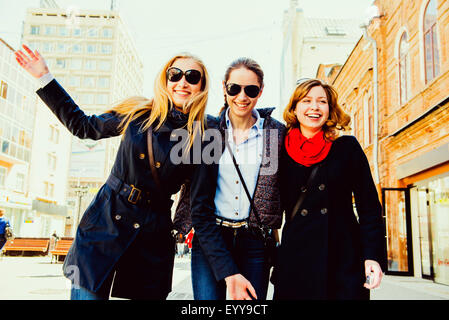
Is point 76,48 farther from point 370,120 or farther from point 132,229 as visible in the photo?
point 132,229

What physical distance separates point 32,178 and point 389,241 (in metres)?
33.3

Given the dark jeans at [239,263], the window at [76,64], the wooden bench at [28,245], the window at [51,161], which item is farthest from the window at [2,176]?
the window at [76,64]

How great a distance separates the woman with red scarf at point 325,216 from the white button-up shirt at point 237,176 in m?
0.19

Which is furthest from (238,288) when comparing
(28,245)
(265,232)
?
(28,245)

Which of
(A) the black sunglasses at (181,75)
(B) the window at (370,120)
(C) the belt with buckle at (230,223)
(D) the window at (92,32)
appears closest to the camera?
(C) the belt with buckle at (230,223)

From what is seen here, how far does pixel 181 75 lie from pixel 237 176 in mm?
735

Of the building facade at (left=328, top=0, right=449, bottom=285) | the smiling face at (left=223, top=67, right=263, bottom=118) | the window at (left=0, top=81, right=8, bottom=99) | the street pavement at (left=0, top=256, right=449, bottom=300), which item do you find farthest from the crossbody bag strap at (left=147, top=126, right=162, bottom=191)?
the window at (left=0, top=81, right=8, bottom=99)

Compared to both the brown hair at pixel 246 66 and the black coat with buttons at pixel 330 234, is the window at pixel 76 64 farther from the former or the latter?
the black coat with buttons at pixel 330 234

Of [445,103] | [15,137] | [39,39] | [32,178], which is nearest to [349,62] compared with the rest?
[445,103]

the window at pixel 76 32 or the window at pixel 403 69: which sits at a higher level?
the window at pixel 76 32

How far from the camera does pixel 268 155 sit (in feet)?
9.27

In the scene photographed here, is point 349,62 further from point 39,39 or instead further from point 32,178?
point 39,39

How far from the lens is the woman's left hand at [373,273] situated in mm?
2477

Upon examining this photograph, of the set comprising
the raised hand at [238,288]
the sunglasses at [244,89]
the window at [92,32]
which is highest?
the window at [92,32]
